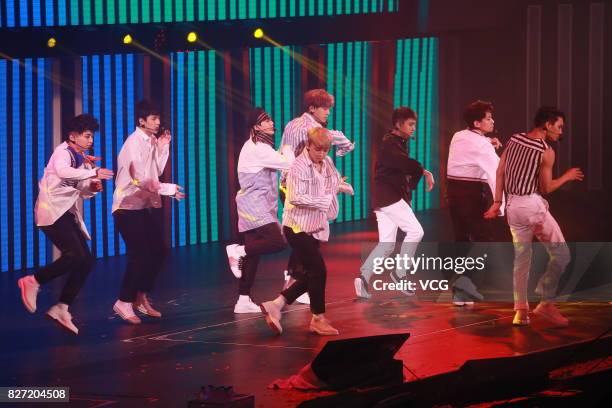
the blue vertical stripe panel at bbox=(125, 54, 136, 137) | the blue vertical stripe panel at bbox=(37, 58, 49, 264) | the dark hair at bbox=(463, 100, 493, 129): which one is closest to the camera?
the dark hair at bbox=(463, 100, 493, 129)

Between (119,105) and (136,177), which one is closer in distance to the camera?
(136,177)

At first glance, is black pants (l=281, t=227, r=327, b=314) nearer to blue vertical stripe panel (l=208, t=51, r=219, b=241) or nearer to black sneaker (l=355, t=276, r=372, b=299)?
black sneaker (l=355, t=276, r=372, b=299)

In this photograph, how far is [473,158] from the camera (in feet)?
29.8

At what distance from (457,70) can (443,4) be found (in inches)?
160

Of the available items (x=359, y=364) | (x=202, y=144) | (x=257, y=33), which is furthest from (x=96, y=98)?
(x=359, y=364)

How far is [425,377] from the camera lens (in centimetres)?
618

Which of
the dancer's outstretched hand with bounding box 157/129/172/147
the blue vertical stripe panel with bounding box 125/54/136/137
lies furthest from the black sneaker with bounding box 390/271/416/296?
the blue vertical stripe panel with bounding box 125/54/136/137

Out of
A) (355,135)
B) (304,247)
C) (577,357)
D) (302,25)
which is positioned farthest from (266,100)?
(577,357)

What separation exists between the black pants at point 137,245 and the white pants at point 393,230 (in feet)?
6.08

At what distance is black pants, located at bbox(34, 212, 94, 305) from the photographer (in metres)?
8.16

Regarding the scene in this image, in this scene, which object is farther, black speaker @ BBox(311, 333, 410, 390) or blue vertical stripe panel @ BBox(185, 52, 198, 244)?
blue vertical stripe panel @ BBox(185, 52, 198, 244)

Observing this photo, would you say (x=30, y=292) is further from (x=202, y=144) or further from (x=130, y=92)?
(x=202, y=144)

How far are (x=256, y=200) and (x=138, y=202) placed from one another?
3.06 ft

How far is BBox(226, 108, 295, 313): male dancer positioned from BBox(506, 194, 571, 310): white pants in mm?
1819
